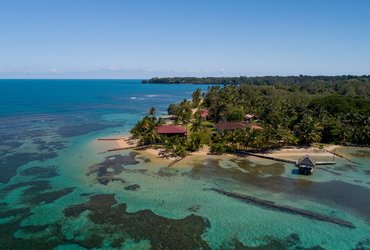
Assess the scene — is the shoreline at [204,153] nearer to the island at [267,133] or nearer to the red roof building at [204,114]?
the island at [267,133]

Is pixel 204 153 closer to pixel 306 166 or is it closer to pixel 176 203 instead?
pixel 306 166

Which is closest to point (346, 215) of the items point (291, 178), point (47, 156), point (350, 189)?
point (350, 189)

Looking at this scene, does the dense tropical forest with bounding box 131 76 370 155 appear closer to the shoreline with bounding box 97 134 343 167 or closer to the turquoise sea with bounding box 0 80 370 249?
the shoreline with bounding box 97 134 343 167

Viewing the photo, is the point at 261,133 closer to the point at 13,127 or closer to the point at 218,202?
the point at 218,202

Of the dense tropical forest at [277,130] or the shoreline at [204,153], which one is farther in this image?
the dense tropical forest at [277,130]

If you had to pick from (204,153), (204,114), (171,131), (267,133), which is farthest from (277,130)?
(204,114)

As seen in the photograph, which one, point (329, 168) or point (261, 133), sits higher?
point (261, 133)

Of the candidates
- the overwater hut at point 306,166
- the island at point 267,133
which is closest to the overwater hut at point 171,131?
the island at point 267,133

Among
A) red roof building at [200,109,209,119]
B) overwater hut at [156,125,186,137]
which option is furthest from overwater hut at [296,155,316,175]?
red roof building at [200,109,209,119]
